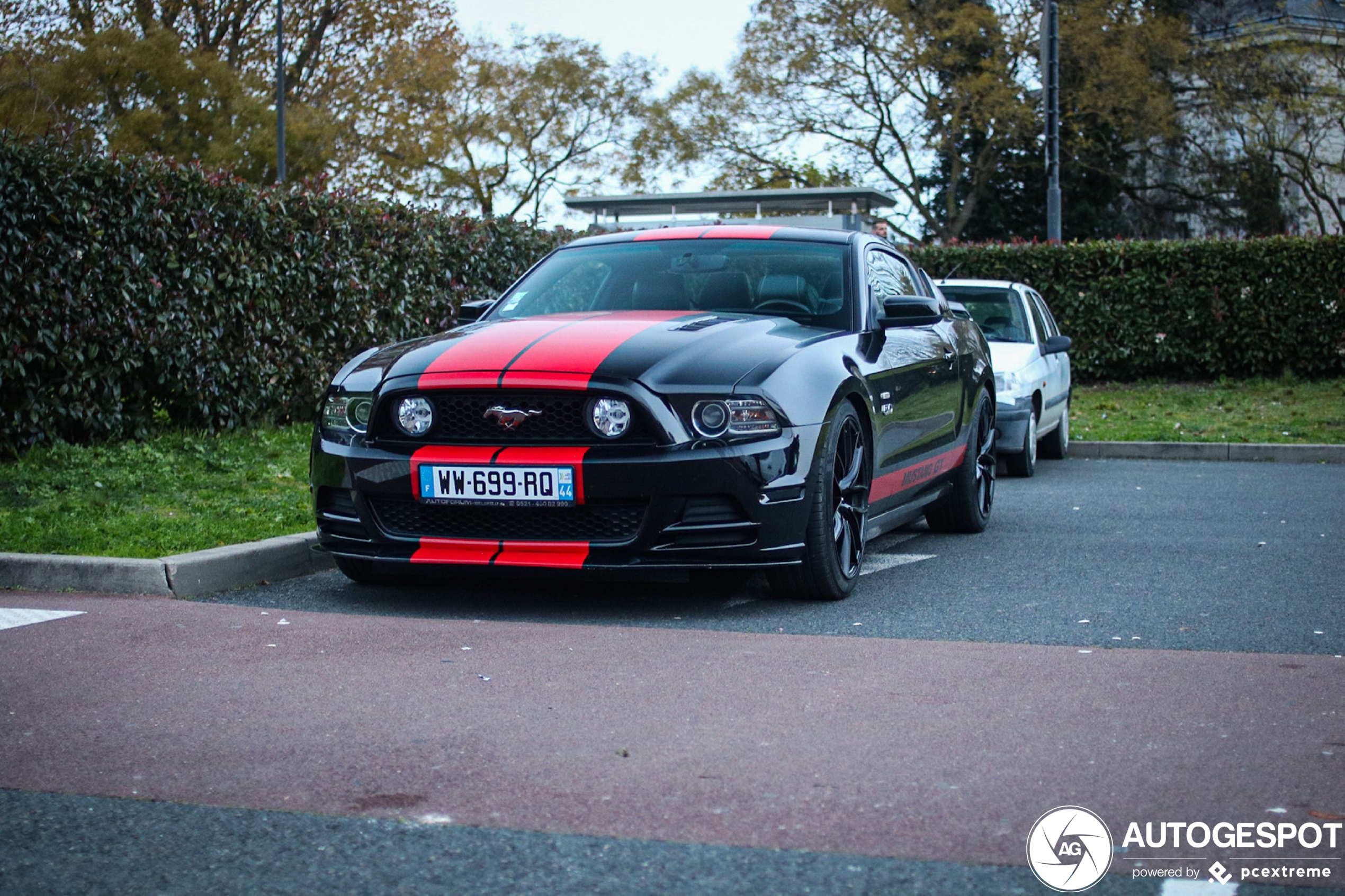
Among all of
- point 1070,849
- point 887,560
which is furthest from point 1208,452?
point 1070,849

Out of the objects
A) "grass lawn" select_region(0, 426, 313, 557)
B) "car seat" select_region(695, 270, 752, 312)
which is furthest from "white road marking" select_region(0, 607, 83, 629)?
"car seat" select_region(695, 270, 752, 312)

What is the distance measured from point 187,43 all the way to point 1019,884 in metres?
32.4

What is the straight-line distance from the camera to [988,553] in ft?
26.0

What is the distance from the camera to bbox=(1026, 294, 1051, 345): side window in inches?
524

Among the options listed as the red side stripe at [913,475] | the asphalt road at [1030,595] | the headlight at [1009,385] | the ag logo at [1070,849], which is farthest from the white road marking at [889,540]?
the ag logo at [1070,849]

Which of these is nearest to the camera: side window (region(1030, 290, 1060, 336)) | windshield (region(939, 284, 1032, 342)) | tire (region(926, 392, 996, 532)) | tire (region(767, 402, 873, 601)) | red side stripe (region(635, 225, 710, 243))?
tire (region(767, 402, 873, 601))

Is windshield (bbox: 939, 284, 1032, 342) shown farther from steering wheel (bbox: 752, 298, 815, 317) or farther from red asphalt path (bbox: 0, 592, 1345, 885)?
red asphalt path (bbox: 0, 592, 1345, 885)

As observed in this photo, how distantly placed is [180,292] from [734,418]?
6753 millimetres

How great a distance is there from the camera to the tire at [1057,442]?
46.3 feet

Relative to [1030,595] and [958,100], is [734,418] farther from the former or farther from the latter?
[958,100]

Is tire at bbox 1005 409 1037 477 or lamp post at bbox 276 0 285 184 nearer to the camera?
tire at bbox 1005 409 1037 477

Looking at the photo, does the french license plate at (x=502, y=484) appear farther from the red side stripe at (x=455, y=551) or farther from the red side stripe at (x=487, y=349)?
the red side stripe at (x=487, y=349)

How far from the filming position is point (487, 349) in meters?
6.08

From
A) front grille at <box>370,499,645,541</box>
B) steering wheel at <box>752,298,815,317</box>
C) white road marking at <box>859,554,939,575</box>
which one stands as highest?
steering wheel at <box>752,298,815,317</box>
